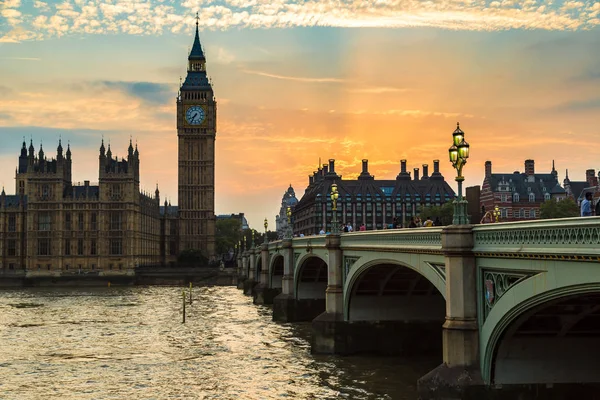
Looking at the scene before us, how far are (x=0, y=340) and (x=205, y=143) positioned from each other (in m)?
110

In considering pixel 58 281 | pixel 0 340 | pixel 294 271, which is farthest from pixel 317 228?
pixel 0 340

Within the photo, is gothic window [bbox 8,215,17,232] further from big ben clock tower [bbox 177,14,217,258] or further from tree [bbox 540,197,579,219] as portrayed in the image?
tree [bbox 540,197,579,219]

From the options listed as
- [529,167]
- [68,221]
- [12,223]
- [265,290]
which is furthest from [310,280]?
[12,223]

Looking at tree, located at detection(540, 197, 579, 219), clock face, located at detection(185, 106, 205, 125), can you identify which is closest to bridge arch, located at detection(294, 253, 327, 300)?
tree, located at detection(540, 197, 579, 219)

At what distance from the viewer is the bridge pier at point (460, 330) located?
21562 millimetres

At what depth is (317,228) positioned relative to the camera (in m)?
169

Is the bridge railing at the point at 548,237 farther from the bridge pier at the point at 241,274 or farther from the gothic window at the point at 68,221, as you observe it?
the gothic window at the point at 68,221

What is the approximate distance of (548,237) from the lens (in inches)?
666

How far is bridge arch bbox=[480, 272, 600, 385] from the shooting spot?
20.4 meters

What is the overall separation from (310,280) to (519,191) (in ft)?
210

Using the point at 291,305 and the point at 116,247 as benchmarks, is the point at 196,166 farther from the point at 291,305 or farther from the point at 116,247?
the point at 291,305

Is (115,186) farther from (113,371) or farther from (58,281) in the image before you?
(113,371)

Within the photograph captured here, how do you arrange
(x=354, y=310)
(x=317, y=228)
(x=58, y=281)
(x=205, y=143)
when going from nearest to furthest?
(x=354, y=310)
(x=58, y=281)
(x=205, y=143)
(x=317, y=228)

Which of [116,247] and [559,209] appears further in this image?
[116,247]
